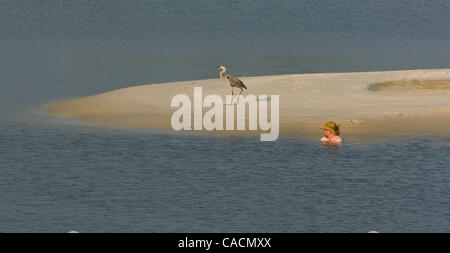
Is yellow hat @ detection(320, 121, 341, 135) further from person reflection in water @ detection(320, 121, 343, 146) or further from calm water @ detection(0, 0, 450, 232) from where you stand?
calm water @ detection(0, 0, 450, 232)

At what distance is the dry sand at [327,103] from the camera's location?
33656 mm

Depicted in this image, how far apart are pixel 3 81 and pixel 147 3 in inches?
1313

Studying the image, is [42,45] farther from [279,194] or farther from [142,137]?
[279,194]

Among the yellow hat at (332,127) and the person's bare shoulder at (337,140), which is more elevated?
the yellow hat at (332,127)

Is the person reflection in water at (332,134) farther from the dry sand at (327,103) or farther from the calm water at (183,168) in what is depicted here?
the dry sand at (327,103)

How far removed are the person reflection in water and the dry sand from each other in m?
0.95

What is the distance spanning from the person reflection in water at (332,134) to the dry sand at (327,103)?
95 cm

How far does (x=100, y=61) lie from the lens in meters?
49.1

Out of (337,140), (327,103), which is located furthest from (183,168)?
(327,103)

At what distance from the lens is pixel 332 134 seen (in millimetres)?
31297

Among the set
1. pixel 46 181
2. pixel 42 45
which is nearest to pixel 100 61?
pixel 42 45

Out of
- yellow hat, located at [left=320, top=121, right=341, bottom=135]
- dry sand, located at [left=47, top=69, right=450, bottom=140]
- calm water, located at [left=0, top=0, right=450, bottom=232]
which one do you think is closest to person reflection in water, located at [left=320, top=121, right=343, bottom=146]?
yellow hat, located at [left=320, top=121, right=341, bottom=135]

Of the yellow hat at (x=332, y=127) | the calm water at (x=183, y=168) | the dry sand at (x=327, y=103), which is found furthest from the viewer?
the dry sand at (x=327, y=103)

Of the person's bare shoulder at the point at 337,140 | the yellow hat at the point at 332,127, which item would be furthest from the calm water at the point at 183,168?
the yellow hat at the point at 332,127
